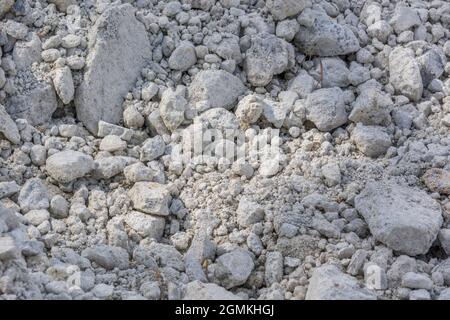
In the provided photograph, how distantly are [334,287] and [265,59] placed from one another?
4.42 feet

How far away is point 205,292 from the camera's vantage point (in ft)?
8.60

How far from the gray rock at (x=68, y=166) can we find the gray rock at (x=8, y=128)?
19cm

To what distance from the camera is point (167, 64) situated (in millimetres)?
3523

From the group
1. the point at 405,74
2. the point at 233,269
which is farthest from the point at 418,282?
the point at 405,74

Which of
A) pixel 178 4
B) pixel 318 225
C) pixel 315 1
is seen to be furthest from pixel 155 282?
pixel 315 1

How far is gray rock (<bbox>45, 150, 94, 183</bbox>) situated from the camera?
3.04m

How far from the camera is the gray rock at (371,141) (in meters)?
3.29

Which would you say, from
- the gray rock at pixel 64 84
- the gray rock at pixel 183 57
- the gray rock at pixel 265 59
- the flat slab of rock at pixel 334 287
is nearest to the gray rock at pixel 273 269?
the flat slab of rock at pixel 334 287

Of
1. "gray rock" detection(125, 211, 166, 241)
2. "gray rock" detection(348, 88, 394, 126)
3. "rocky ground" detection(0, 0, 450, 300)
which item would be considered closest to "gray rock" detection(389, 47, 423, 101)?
"rocky ground" detection(0, 0, 450, 300)

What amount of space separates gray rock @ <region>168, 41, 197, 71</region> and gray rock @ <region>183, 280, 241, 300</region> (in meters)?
1.24

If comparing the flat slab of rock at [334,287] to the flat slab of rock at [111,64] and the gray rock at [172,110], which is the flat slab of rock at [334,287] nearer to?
the gray rock at [172,110]

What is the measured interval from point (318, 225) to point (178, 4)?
1.43m

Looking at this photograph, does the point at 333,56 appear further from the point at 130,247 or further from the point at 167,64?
the point at 130,247
